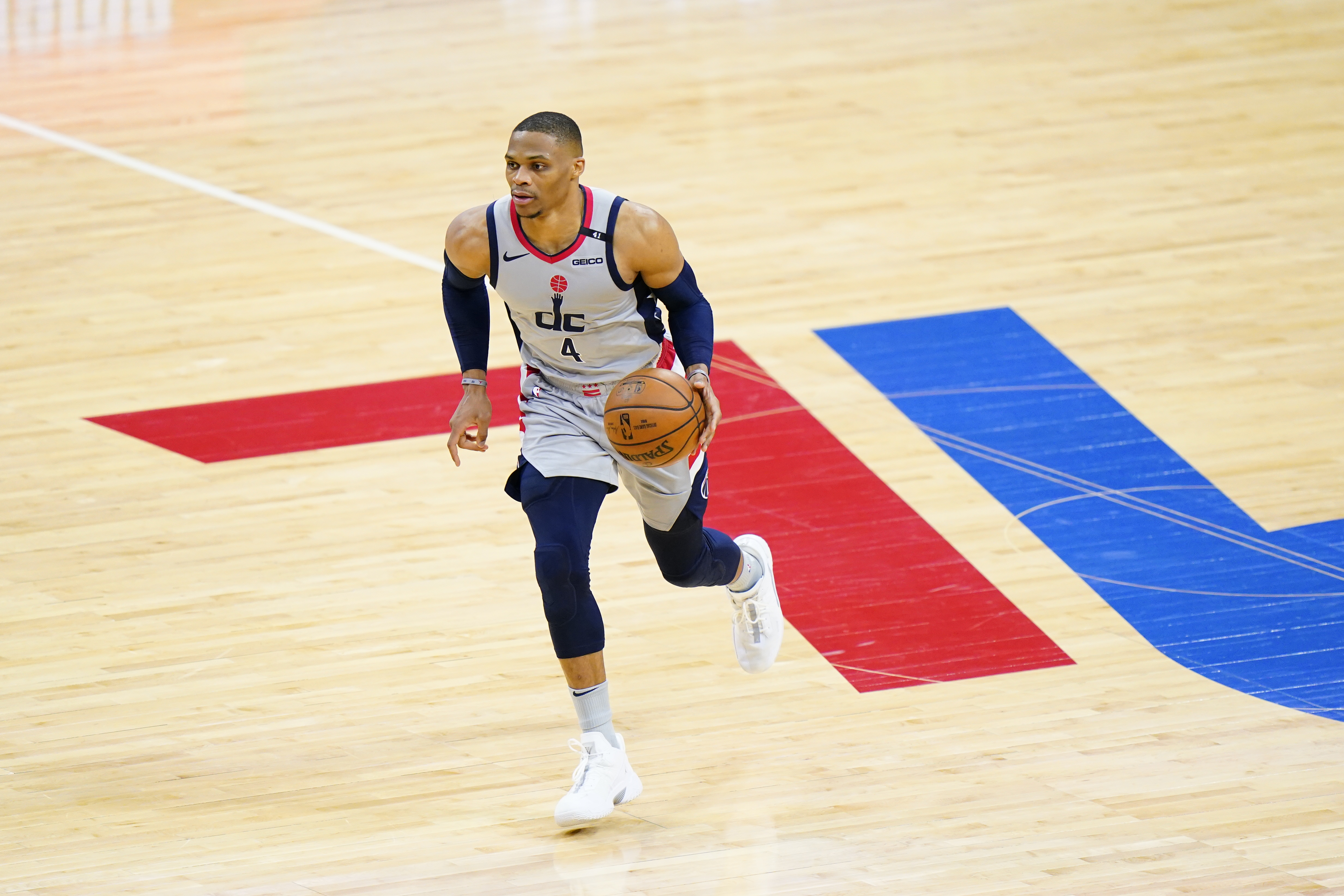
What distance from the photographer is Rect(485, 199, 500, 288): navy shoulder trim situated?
14.0 feet

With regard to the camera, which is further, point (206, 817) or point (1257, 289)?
point (1257, 289)

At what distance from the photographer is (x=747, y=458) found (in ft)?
20.9

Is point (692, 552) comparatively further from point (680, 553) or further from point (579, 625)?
point (579, 625)

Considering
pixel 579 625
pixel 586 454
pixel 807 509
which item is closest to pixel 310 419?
pixel 807 509

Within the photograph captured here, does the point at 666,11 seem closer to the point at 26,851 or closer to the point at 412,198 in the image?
the point at 412,198

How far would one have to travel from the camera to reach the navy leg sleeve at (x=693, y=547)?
14.7 ft

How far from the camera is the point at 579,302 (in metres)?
4.27

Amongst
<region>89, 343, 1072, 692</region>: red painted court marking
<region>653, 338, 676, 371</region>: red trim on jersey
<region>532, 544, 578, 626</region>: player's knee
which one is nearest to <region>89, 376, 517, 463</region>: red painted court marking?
<region>89, 343, 1072, 692</region>: red painted court marking

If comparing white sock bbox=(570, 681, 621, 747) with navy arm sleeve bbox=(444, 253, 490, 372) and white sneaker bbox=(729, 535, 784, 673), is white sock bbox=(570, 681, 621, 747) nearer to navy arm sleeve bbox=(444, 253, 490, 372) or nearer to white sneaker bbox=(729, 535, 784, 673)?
white sneaker bbox=(729, 535, 784, 673)

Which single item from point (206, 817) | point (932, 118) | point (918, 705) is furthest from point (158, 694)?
point (932, 118)

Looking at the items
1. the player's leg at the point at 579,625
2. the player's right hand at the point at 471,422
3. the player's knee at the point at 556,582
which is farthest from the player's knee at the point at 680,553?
the player's right hand at the point at 471,422

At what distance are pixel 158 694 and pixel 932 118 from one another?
570 centimetres

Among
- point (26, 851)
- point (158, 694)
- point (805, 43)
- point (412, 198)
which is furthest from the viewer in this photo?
point (805, 43)

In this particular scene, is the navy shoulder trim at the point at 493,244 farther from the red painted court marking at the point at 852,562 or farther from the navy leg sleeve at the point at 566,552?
the red painted court marking at the point at 852,562
